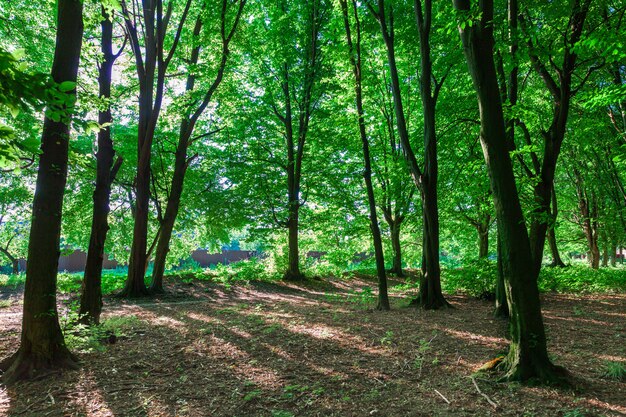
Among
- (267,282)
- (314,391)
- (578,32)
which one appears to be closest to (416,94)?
(578,32)

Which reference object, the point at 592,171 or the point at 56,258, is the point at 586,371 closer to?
the point at 56,258

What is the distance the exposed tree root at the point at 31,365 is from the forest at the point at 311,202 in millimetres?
23

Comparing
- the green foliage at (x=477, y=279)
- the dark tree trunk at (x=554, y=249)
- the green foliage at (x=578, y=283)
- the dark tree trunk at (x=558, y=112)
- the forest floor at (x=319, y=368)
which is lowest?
the forest floor at (x=319, y=368)

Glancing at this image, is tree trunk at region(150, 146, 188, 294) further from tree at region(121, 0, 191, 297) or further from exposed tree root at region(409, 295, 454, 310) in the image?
exposed tree root at region(409, 295, 454, 310)

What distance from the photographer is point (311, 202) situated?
57.2 feet

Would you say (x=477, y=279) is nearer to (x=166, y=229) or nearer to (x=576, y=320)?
(x=576, y=320)

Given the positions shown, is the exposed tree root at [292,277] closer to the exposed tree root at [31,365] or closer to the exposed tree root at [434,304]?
the exposed tree root at [434,304]

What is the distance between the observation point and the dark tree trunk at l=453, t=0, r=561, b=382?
3791 millimetres

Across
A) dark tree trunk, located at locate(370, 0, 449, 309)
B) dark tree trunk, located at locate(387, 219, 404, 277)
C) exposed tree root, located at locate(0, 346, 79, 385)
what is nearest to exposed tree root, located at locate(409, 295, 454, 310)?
dark tree trunk, located at locate(370, 0, 449, 309)

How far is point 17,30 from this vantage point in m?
9.71

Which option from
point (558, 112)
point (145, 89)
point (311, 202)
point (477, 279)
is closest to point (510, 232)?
point (558, 112)

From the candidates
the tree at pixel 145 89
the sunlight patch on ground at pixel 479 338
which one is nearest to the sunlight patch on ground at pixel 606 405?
the sunlight patch on ground at pixel 479 338

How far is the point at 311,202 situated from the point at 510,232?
13722 mm

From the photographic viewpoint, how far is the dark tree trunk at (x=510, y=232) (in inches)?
149
